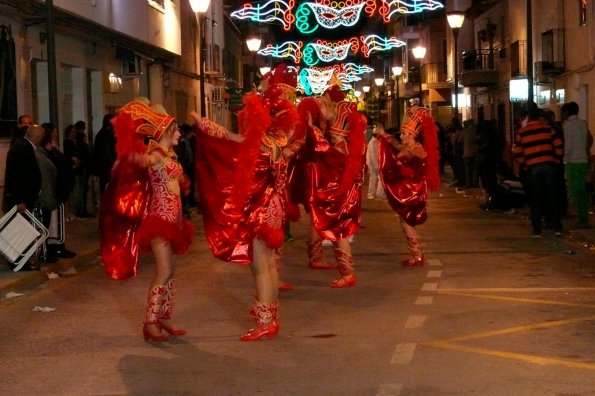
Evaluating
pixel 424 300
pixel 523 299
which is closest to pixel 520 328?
pixel 523 299

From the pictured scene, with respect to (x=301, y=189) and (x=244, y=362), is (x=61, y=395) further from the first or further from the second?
(x=301, y=189)

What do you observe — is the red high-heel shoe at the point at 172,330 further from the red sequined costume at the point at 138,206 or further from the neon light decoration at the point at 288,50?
the neon light decoration at the point at 288,50

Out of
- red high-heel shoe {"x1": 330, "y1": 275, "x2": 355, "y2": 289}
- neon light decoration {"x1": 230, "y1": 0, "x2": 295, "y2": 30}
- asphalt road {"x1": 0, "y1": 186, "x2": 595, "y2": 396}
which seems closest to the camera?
asphalt road {"x1": 0, "y1": 186, "x2": 595, "y2": 396}

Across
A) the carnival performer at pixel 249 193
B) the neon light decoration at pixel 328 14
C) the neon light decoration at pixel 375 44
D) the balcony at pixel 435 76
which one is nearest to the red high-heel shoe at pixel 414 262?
the carnival performer at pixel 249 193

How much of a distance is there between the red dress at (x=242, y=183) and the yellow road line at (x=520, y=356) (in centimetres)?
160

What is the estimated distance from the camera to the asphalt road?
740 cm

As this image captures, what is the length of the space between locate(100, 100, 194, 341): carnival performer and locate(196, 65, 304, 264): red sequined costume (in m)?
0.28

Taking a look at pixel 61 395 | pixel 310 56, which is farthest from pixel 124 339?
pixel 310 56

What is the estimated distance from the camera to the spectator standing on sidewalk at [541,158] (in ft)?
55.1

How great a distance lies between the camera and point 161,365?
811 cm

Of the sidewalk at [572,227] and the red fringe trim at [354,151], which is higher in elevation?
the red fringe trim at [354,151]

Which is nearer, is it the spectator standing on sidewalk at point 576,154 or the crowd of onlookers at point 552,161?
the crowd of onlookers at point 552,161

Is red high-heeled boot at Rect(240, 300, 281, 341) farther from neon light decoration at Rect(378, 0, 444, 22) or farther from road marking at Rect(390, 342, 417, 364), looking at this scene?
neon light decoration at Rect(378, 0, 444, 22)

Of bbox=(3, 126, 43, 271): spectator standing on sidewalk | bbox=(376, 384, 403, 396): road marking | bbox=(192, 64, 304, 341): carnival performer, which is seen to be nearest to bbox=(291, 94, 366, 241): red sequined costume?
bbox=(192, 64, 304, 341): carnival performer
